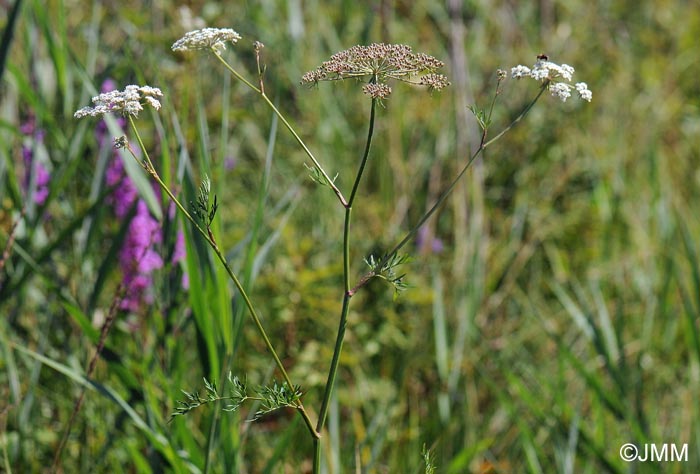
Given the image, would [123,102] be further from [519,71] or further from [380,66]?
[519,71]

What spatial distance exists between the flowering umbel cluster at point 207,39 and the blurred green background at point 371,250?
371 mm

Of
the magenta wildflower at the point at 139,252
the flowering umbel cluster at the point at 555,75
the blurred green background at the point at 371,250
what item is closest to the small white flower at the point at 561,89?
the flowering umbel cluster at the point at 555,75

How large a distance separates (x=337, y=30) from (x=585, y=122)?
35.6 inches

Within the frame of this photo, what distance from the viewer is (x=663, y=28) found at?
346cm

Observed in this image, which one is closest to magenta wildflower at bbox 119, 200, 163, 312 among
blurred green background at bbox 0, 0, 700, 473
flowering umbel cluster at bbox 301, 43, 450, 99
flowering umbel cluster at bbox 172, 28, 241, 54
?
blurred green background at bbox 0, 0, 700, 473

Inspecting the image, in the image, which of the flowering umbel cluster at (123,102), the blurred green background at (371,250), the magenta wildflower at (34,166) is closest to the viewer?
the flowering umbel cluster at (123,102)

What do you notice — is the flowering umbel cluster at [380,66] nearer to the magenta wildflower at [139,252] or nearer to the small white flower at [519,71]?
the small white flower at [519,71]

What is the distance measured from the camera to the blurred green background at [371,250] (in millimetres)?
1407

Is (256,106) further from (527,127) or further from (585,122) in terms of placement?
(585,122)

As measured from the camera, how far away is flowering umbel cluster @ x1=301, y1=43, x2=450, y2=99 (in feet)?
2.69

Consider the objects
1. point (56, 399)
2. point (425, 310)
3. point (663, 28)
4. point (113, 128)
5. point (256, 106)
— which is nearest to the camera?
point (113, 128)

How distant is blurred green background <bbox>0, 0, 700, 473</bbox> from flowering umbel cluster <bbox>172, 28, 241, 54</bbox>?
371 millimetres

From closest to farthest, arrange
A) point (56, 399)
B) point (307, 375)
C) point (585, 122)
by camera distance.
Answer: point (56, 399) → point (307, 375) → point (585, 122)

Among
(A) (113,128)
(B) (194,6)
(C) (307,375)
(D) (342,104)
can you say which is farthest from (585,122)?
(A) (113,128)
